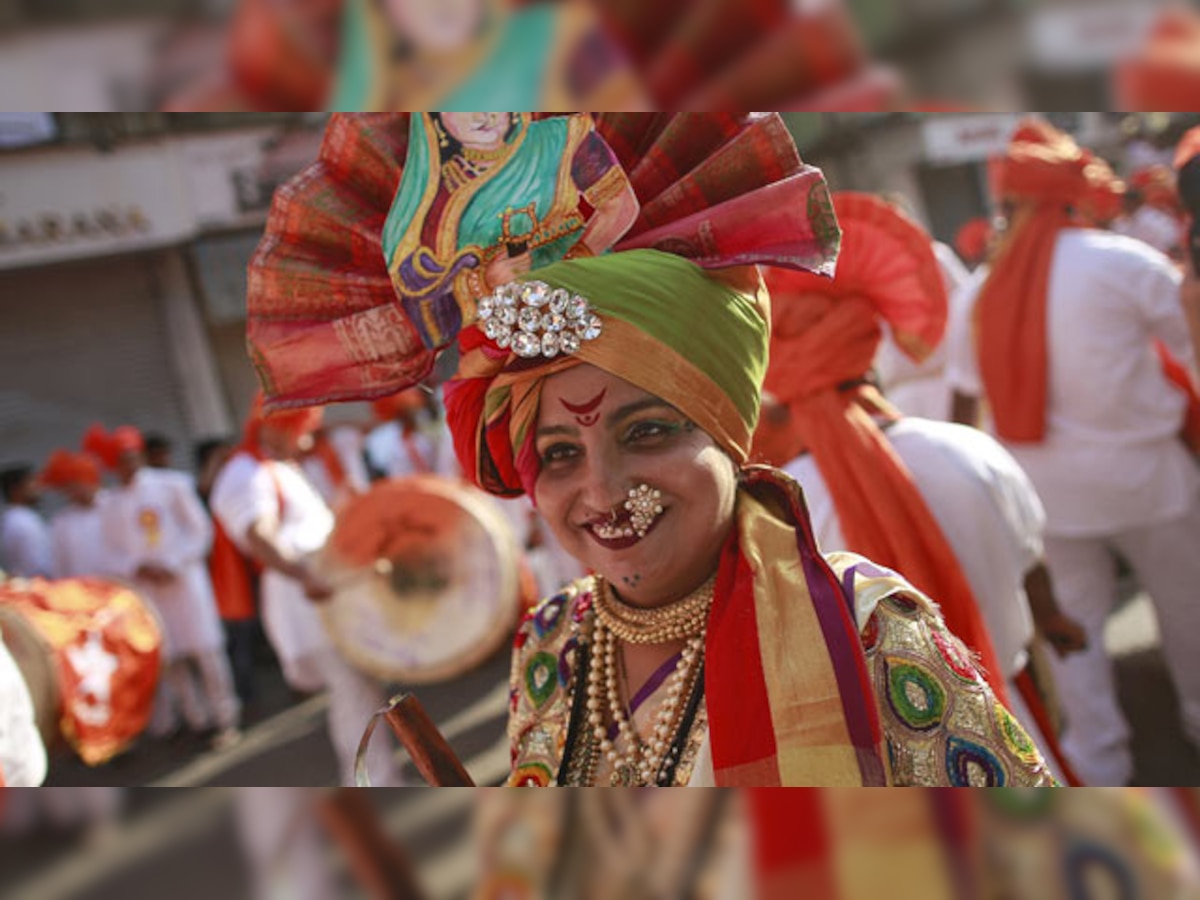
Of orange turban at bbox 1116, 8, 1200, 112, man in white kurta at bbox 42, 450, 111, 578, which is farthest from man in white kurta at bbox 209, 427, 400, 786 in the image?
orange turban at bbox 1116, 8, 1200, 112

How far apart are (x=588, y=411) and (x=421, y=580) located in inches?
67.3

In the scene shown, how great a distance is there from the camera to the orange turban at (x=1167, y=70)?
16.8 inches

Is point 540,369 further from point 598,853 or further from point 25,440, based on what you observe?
point 25,440

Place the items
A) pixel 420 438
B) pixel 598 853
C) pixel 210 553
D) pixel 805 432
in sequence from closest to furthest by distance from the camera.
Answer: pixel 598 853 < pixel 805 432 < pixel 420 438 < pixel 210 553

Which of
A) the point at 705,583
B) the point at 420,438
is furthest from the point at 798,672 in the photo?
the point at 420,438

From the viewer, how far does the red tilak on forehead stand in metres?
1.46

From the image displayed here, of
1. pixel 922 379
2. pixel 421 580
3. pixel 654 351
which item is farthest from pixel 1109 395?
pixel 654 351

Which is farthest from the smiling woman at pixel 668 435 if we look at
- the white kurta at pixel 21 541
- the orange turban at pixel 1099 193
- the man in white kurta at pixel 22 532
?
the white kurta at pixel 21 541

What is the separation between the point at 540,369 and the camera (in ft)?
4.79

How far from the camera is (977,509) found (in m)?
2.38

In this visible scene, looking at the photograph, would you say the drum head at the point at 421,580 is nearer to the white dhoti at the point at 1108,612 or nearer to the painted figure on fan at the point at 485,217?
the painted figure on fan at the point at 485,217

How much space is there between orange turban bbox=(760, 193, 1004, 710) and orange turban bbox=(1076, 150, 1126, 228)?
54.7 inches

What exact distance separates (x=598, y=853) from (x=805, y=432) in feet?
7.00

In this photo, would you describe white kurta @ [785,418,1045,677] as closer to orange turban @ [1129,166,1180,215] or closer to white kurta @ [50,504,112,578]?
orange turban @ [1129,166,1180,215]
